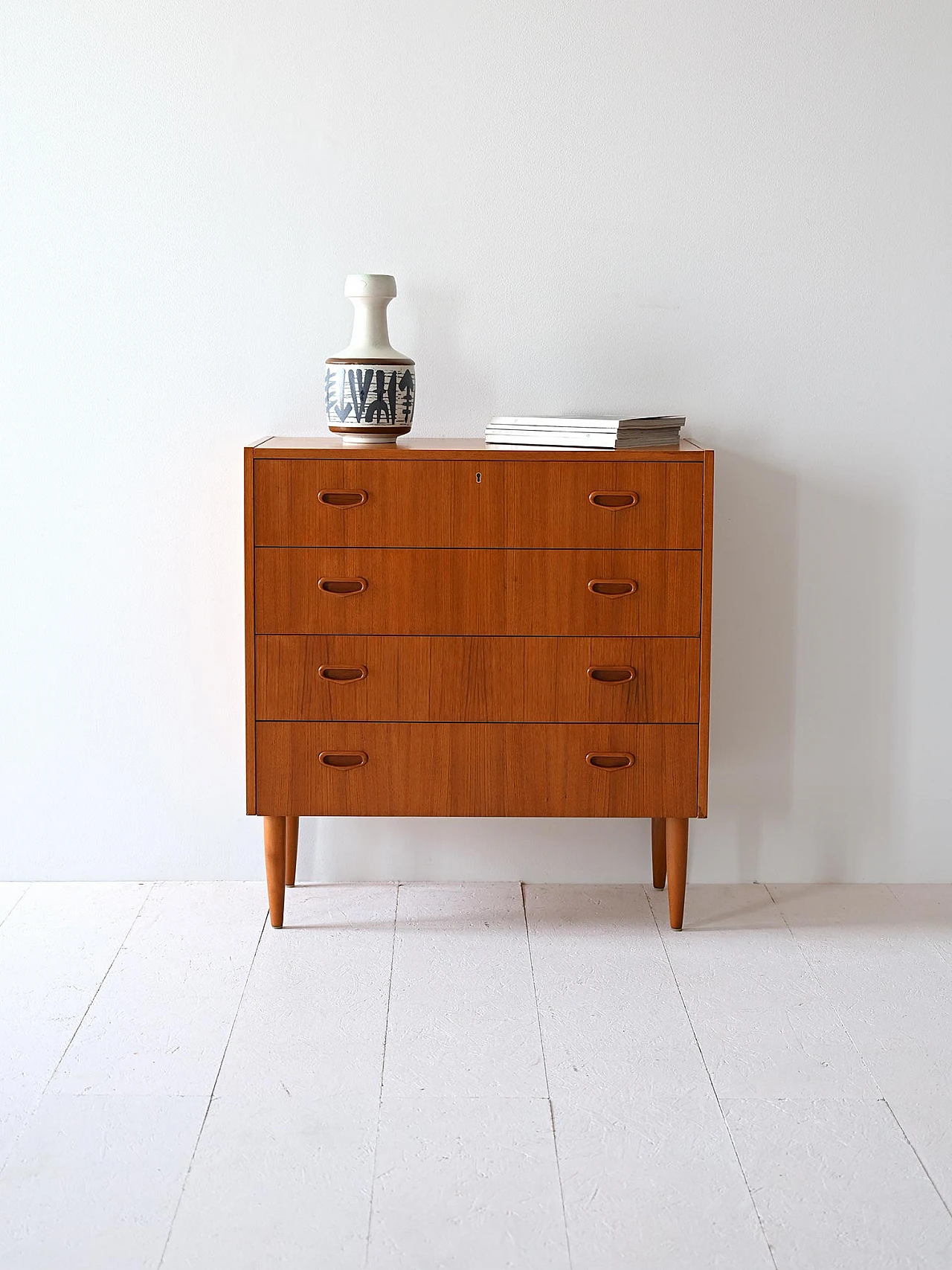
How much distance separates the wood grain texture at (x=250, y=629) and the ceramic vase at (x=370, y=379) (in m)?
0.21

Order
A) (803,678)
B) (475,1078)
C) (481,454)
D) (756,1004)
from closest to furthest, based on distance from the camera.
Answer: (475,1078) → (756,1004) → (481,454) → (803,678)

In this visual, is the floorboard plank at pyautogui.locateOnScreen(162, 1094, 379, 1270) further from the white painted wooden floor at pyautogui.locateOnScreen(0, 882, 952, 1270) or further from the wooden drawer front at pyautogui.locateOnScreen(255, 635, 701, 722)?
the wooden drawer front at pyautogui.locateOnScreen(255, 635, 701, 722)

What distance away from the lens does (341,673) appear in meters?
2.27

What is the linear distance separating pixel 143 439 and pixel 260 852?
0.89m

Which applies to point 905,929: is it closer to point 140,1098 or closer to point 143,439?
point 140,1098

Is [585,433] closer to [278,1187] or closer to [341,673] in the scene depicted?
[341,673]

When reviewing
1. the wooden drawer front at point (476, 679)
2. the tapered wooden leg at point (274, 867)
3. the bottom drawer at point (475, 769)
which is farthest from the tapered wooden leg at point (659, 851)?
the tapered wooden leg at point (274, 867)

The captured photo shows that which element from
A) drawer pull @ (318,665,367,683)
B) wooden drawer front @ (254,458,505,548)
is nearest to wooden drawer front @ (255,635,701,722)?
drawer pull @ (318,665,367,683)

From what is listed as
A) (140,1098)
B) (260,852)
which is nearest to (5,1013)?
(140,1098)

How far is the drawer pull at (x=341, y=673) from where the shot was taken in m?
2.26

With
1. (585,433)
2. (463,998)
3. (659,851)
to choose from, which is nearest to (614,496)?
(585,433)

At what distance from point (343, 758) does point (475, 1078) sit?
67 cm

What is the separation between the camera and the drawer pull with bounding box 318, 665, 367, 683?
2264 millimetres

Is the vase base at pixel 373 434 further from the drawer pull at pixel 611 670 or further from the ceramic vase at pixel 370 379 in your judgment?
the drawer pull at pixel 611 670
